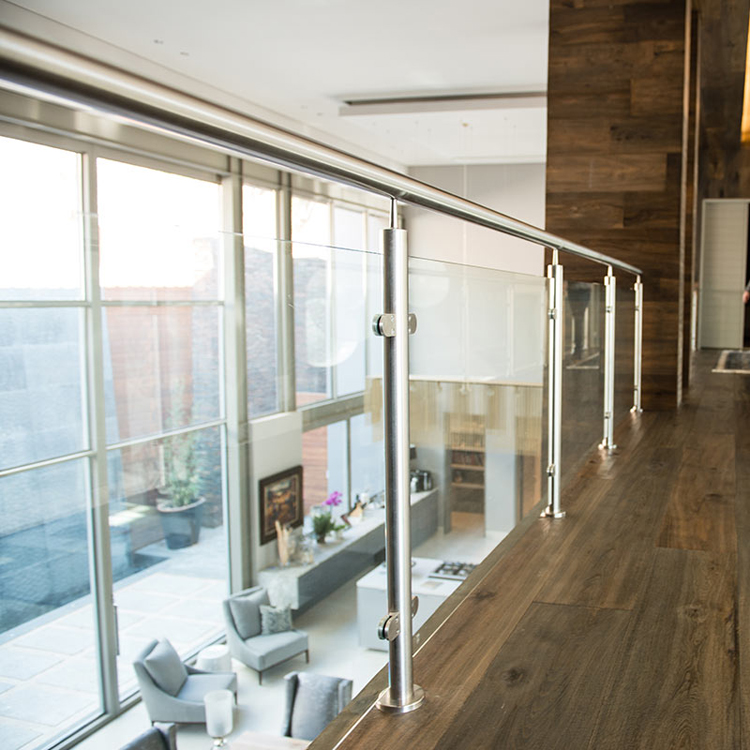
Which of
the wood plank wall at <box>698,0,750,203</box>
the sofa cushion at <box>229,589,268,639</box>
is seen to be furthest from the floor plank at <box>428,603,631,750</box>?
the wood plank wall at <box>698,0,750,203</box>

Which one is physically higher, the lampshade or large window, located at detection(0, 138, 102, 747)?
large window, located at detection(0, 138, 102, 747)

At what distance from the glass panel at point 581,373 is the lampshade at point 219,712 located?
158 centimetres

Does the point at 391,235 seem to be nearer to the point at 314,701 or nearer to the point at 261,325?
the point at 261,325

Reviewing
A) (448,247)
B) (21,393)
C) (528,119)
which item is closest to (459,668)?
(21,393)

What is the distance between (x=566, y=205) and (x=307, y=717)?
3770mm

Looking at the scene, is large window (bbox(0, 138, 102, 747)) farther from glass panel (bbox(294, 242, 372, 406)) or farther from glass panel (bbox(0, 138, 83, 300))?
glass panel (bbox(294, 242, 372, 406))

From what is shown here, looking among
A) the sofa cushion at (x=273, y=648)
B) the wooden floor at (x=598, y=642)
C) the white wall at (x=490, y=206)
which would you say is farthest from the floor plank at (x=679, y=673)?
the white wall at (x=490, y=206)

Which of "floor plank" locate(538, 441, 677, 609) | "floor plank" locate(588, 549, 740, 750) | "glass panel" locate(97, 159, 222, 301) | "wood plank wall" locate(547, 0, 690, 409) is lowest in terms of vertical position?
"floor plank" locate(588, 549, 740, 750)

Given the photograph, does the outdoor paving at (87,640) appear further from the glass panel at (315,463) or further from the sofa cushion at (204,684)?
the glass panel at (315,463)

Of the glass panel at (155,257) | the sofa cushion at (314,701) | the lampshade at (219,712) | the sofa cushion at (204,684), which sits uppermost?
the glass panel at (155,257)

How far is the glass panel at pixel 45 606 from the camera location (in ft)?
2.39

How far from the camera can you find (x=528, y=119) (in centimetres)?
930

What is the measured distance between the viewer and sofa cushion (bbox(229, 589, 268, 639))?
129cm

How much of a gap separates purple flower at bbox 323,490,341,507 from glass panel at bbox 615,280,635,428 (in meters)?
2.20
